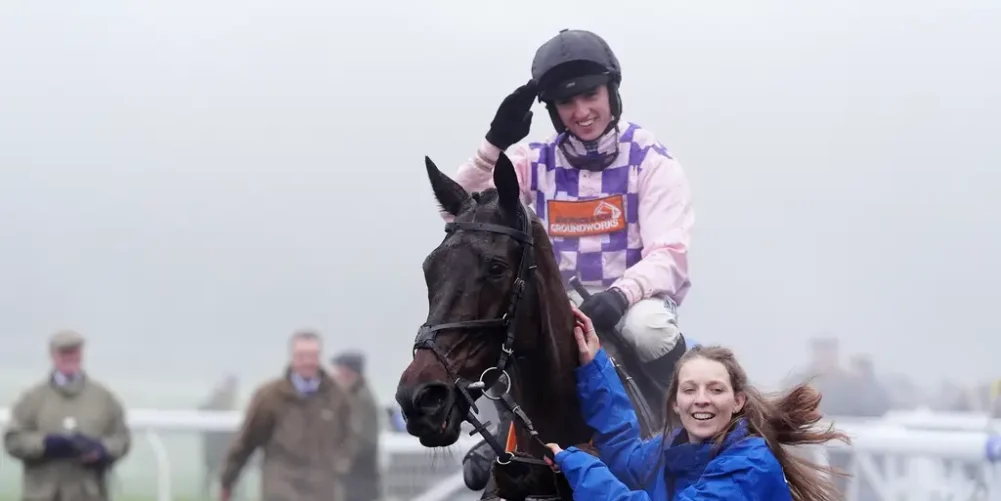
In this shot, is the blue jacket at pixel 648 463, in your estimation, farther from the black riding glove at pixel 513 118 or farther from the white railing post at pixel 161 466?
the white railing post at pixel 161 466

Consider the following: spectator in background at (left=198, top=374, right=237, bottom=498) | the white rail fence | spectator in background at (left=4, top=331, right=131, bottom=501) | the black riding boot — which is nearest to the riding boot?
the black riding boot

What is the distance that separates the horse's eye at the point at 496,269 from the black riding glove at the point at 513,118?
85 centimetres

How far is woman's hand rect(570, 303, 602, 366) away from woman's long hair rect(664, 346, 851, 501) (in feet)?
0.74

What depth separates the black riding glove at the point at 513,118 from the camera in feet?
11.9

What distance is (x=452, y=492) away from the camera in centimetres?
820

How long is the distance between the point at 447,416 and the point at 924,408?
9.28 meters

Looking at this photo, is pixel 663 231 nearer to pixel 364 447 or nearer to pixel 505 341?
pixel 505 341

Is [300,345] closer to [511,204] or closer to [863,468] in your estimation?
[863,468]

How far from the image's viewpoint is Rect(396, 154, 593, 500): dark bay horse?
2723 mm

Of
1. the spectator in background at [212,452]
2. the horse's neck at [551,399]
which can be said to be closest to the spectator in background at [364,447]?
the spectator in background at [212,452]

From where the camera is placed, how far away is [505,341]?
288 cm

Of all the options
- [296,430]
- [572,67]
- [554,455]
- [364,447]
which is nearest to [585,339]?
[554,455]

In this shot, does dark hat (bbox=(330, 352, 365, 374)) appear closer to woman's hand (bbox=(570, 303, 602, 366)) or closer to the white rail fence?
the white rail fence

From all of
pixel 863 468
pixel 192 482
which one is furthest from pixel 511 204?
pixel 192 482
